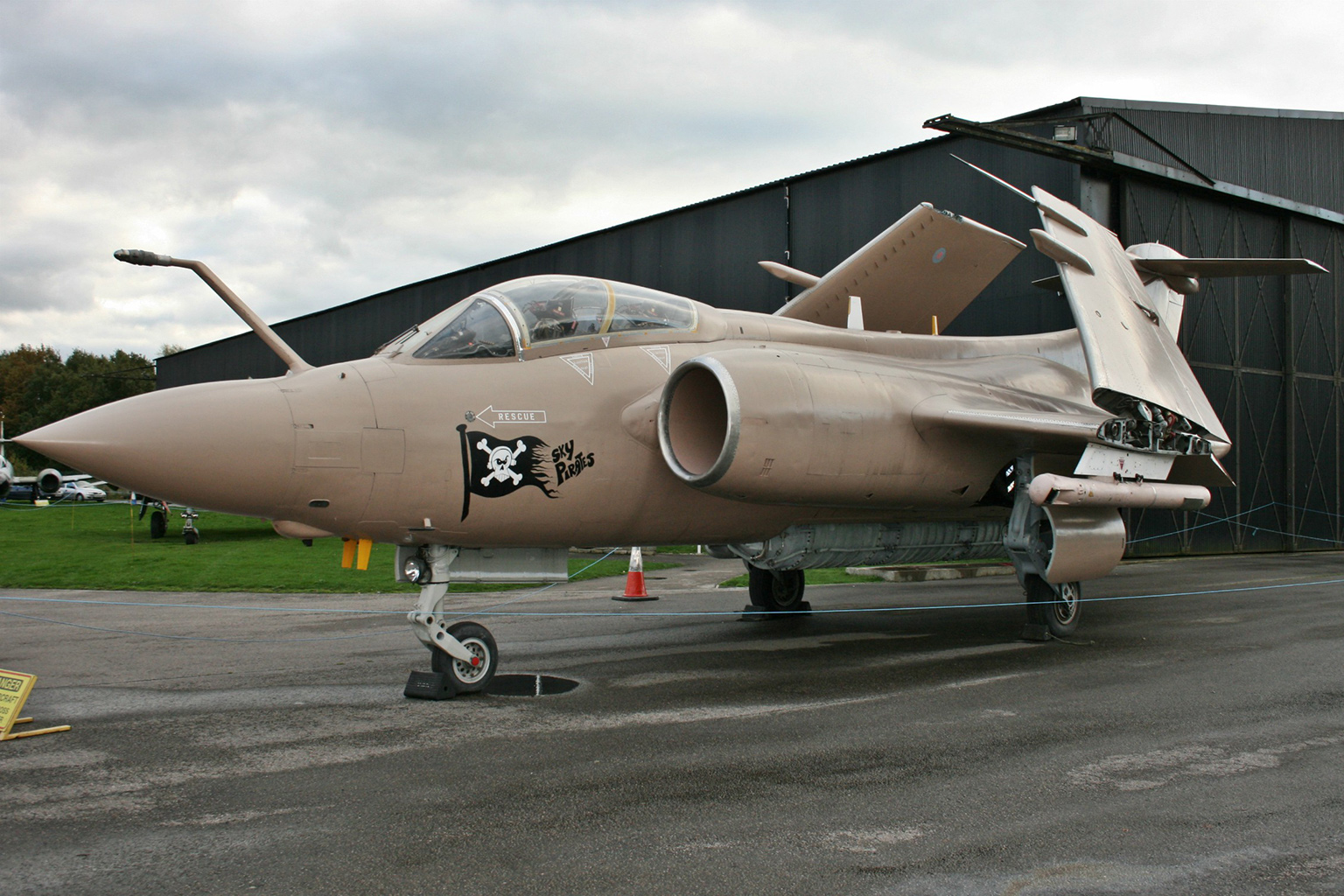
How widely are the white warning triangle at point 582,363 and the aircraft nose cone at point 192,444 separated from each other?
6.23 feet

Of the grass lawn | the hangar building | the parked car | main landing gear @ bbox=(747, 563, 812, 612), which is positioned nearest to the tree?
the parked car

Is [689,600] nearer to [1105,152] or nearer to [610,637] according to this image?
[610,637]

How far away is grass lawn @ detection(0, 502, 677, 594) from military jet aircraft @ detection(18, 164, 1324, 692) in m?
6.66

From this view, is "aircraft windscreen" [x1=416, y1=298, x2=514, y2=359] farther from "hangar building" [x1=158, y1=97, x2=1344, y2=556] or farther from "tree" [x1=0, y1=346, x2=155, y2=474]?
"tree" [x1=0, y1=346, x2=155, y2=474]

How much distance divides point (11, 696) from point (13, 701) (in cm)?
6

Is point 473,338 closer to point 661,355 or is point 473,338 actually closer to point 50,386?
point 661,355

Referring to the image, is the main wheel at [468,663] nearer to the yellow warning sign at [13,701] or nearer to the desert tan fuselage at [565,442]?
the desert tan fuselage at [565,442]

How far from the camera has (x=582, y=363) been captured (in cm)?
655

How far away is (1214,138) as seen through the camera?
21.9m

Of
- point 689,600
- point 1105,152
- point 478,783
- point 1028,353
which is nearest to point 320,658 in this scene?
point 478,783

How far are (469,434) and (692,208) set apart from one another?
1691 cm

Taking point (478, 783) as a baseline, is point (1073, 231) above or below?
above

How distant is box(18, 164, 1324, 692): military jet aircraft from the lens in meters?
5.46

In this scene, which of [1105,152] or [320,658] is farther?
[1105,152]
